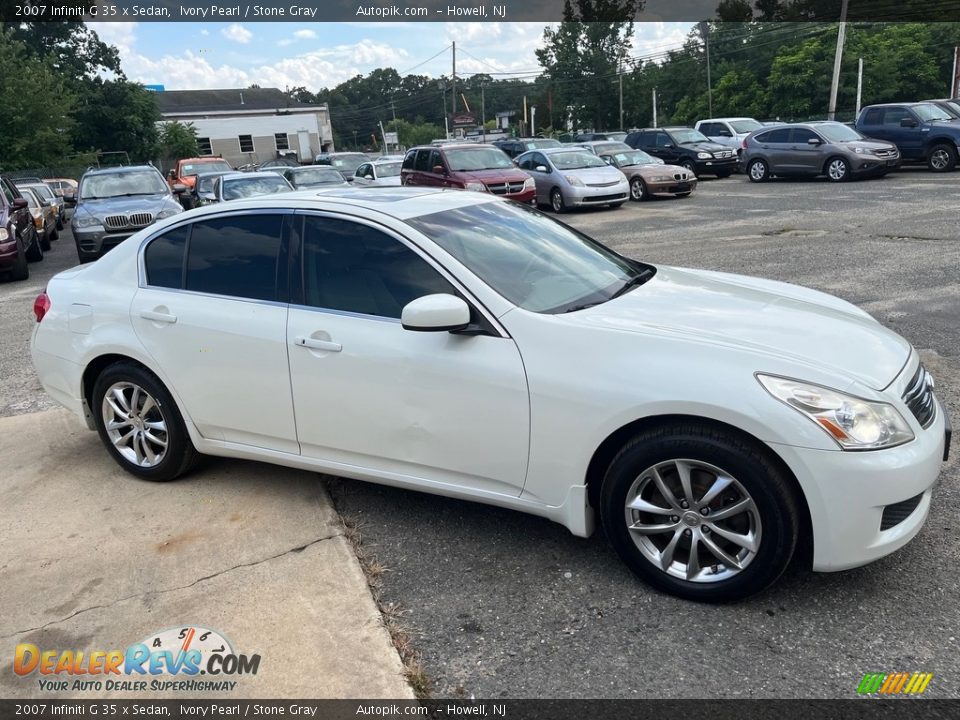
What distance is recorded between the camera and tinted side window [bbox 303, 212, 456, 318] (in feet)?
11.7

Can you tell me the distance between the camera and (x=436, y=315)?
10.6ft

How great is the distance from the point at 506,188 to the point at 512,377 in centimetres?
1443

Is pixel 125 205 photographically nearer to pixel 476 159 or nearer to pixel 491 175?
pixel 491 175

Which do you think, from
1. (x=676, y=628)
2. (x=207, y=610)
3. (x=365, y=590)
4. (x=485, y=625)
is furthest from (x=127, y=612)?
(x=676, y=628)

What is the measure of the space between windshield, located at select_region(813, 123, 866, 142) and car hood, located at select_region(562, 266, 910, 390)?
17.7 meters

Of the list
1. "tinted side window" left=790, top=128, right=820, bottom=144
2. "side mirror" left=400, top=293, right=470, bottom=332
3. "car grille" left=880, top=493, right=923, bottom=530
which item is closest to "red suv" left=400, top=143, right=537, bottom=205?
"tinted side window" left=790, top=128, right=820, bottom=144

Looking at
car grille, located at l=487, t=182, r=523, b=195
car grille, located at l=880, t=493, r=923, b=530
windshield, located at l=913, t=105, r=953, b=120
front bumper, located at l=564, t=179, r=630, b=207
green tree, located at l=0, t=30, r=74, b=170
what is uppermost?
green tree, located at l=0, t=30, r=74, b=170

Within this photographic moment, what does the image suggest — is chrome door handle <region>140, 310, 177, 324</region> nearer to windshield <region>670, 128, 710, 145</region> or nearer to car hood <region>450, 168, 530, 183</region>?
car hood <region>450, 168, 530, 183</region>

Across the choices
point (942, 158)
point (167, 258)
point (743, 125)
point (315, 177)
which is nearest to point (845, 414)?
point (167, 258)

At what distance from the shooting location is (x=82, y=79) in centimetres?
4894

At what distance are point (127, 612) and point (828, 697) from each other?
2734mm

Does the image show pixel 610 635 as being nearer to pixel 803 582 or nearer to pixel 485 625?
pixel 485 625

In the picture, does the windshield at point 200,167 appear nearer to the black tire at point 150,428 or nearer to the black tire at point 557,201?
the black tire at point 557,201

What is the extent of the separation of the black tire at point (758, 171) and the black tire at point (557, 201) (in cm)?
653
